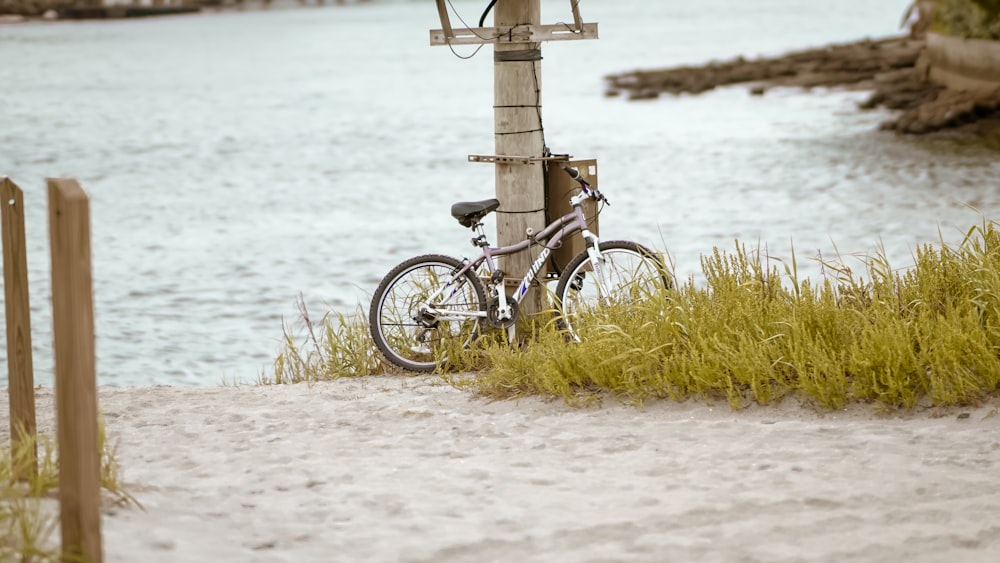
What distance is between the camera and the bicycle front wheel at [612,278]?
7.29m

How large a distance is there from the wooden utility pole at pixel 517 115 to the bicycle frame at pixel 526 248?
12 centimetres

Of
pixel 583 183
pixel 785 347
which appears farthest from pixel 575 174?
pixel 785 347

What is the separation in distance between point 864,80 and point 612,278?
35395 mm

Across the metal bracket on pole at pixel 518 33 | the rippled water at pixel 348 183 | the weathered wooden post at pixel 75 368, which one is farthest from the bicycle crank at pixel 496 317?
the weathered wooden post at pixel 75 368

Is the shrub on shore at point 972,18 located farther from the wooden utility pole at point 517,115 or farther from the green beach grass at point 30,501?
the green beach grass at point 30,501

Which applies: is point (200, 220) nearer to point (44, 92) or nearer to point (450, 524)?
point (450, 524)

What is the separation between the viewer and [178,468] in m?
5.41

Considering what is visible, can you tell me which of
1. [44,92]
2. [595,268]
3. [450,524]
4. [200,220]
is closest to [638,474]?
[450,524]

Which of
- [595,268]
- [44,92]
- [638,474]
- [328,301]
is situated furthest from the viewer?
[44,92]

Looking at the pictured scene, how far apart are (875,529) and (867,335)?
209cm

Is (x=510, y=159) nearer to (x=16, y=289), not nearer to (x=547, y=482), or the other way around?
(x=547, y=482)

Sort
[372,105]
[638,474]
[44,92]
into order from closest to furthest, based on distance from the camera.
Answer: [638,474]
[372,105]
[44,92]

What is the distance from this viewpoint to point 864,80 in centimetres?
4053

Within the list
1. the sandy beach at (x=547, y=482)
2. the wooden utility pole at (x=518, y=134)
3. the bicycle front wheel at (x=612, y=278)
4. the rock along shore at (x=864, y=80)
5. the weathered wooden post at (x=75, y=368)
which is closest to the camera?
the weathered wooden post at (x=75, y=368)
